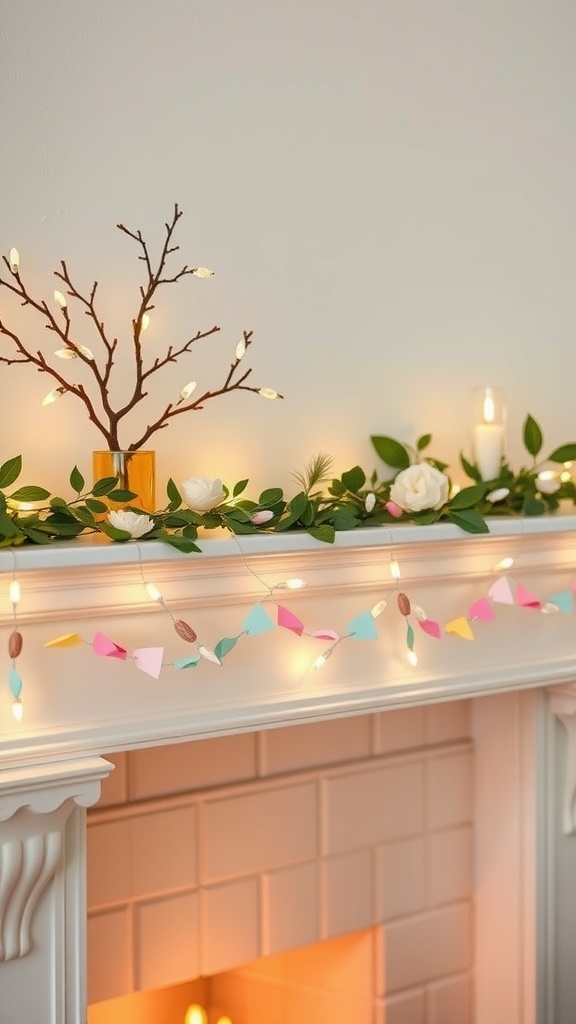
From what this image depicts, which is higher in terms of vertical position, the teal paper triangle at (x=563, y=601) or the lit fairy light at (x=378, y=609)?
the lit fairy light at (x=378, y=609)

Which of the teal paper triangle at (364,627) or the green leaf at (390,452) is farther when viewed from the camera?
the green leaf at (390,452)

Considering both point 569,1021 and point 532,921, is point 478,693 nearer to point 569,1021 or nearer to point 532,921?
point 532,921

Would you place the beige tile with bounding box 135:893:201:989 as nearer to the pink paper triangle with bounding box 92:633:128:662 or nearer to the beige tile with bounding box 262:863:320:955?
the beige tile with bounding box 262:863:320:955

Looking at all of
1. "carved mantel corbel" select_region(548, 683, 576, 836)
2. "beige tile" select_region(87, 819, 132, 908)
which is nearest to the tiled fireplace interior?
"beige tile" select_region(87, 819, 132, 908)

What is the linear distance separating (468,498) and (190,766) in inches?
25.0

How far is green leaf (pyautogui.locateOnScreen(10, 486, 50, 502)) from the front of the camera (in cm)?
143

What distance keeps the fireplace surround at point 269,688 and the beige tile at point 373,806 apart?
0.01 m

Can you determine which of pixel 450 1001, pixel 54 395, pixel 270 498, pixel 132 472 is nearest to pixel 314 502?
pixel 270 498

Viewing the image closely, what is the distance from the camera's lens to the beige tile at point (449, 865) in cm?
209

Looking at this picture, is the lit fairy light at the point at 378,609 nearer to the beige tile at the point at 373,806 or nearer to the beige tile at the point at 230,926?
the beige tile at the point at 373,806

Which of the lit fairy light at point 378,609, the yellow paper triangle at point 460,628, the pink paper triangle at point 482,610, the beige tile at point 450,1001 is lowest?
the beige tile at point 450,1001

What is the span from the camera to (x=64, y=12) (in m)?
1.59

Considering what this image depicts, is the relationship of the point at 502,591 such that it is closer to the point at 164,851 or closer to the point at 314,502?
the point at 314,502

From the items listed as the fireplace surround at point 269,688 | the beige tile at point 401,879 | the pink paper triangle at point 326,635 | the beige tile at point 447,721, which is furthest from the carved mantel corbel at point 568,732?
the pink paper triangle at point 326,635
